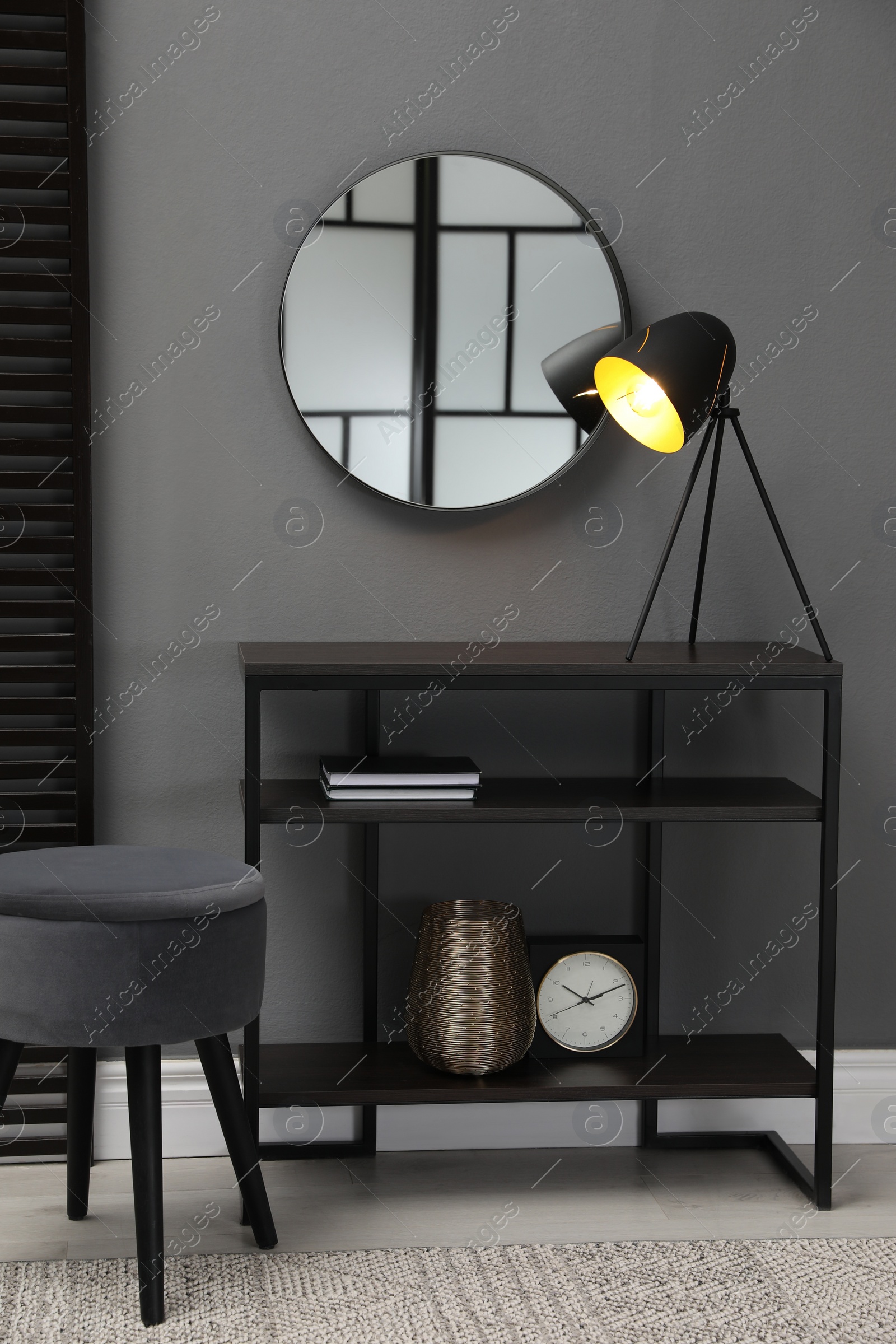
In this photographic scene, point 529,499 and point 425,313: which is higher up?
point 425,313

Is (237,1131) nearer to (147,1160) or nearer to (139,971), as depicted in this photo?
(147,1160)

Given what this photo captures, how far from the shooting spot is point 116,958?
1.63m

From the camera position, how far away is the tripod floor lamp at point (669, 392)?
6.32 feet

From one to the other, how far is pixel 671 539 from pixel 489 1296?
1303 millimetres

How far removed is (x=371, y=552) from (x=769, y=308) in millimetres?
939

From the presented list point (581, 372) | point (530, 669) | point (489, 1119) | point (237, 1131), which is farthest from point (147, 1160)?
point (581, 372)

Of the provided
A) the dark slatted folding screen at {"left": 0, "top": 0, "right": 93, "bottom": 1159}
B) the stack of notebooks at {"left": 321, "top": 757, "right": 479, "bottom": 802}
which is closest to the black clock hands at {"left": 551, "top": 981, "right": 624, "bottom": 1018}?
the stack of notebooks at {"left": 321, "top": 757, "right": 479, "bottom": 802}

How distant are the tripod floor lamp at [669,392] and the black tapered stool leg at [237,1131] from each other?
37.5 inches

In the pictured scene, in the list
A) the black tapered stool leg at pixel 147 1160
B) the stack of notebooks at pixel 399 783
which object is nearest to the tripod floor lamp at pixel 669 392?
the stack of notebooks at pixel 399 783

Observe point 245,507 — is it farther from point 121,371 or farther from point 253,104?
point 253,104

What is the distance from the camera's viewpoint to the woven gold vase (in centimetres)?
→ 207

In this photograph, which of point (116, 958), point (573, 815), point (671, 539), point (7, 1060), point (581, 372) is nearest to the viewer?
point (116, 958)

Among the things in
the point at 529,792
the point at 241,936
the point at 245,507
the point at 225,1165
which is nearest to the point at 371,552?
the point at 245,507

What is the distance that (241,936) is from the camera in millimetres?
1751
